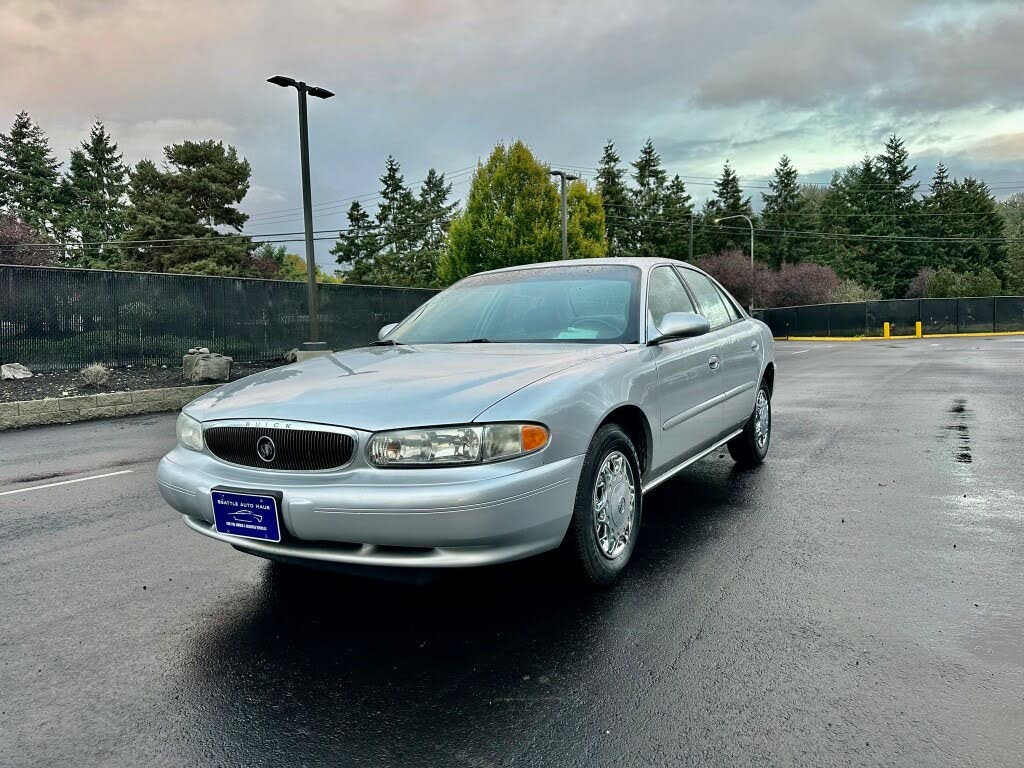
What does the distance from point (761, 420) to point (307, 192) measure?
1251cm

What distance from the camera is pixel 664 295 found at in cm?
482

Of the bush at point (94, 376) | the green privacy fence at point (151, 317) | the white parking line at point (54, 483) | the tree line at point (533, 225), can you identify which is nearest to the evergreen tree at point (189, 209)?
the tree line at point (533, 225)

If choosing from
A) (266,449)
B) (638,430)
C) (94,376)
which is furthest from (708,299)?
(94,376)

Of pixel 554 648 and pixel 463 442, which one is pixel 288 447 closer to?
pixel 463 442

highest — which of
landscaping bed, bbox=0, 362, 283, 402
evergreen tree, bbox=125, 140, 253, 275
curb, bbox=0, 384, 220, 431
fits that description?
evergreen tree, bbox=125, 140, 253, 275

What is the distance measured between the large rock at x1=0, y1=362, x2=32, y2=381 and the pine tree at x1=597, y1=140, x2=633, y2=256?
2366 inches

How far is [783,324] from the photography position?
148 feet

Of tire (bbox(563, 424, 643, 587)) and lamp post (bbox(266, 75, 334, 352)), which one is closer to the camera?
tire (bbox(563, 424, 643, 587))

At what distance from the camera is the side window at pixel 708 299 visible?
5.45m

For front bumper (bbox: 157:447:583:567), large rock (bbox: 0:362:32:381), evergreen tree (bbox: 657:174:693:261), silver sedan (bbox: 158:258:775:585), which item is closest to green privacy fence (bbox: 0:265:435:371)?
large rock (bbox: 0:362:32:381)

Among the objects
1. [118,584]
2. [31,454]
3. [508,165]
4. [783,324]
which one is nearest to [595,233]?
[508,165]

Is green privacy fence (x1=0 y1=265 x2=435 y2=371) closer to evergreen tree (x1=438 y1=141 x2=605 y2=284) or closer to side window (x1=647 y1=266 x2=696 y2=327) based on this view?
side window (x1=647 y1=266 x2=696 y2=327)

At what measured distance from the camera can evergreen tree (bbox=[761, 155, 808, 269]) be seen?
236 feet

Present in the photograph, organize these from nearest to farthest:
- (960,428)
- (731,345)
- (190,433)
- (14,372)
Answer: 1. (190,433)
2. (731,345)
3. (960,428)
4. (14,372)
